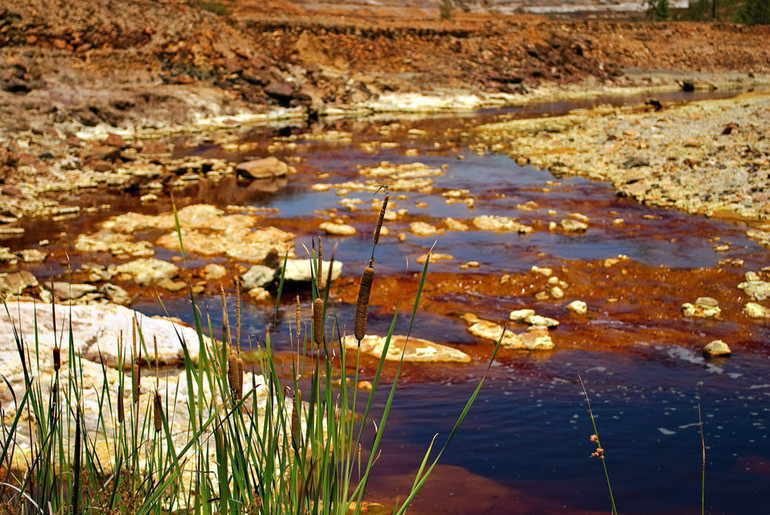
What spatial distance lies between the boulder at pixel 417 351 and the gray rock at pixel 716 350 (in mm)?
1728

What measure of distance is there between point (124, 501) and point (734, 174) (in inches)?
463

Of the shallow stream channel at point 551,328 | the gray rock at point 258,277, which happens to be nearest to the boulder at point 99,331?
the shallow stream channel at point 551,328

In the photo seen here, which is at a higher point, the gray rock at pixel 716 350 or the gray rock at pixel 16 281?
the gray rock at pixel 716 350

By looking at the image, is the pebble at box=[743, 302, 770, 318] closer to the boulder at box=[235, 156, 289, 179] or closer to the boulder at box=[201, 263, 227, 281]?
the boulder at box=[201, 263, 227, 281]

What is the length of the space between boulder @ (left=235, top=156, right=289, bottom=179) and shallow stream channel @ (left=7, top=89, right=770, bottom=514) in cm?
56

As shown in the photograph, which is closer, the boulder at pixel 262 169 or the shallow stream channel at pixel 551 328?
the shallow stream channel at pixel 551 328

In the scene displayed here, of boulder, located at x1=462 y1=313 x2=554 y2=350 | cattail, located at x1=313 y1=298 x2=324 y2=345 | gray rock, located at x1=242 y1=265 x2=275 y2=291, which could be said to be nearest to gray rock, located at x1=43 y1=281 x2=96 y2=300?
gray rock, located at x1=242 y1=265 x2=275 y2=291

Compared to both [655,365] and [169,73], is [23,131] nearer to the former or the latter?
[169,73]

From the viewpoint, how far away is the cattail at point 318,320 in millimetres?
1200

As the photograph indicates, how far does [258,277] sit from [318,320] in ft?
21.1

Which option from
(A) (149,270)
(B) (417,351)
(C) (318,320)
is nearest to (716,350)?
(B) (417,351)

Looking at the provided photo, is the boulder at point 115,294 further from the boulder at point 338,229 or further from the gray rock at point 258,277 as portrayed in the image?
the boulder at point 338,229

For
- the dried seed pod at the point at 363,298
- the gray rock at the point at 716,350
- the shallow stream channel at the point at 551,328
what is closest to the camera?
the dried seed pod at the point at 363,298

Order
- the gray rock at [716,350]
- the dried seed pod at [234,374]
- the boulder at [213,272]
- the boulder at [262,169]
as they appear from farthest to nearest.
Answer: the boulder at [262,169]
the boulder at [213,272]
the gray rock at [716,350]
the dried seed pod at [234,374]
